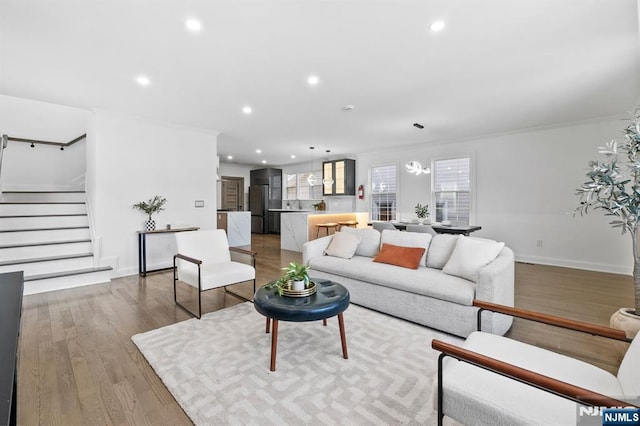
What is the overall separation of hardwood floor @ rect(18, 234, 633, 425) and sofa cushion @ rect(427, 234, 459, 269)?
927mm

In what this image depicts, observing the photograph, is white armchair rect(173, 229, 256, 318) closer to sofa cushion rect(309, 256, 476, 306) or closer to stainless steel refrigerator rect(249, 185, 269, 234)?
sofa cushion rect(309, 256, 476, 306)

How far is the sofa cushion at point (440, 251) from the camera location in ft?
10.6

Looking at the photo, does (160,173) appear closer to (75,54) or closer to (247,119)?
(247,119)

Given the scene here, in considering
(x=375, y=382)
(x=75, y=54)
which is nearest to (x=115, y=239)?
(x=75, y=54)

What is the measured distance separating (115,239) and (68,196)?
2339 millimetres

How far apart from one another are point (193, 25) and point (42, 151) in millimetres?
6397

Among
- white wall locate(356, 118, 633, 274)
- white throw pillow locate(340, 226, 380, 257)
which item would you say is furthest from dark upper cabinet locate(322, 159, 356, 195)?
white throw pillow locate(340, 226, 380, 257)

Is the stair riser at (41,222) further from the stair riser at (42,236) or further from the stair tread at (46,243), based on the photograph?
the stair tread at (46,243)

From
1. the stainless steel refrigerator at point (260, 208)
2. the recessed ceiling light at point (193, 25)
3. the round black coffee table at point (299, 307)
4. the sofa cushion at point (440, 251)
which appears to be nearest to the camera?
the round black coffee table at point (299, 307)

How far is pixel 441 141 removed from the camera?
683 centimetres

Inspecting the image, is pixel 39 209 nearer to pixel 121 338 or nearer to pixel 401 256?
pixel 121 338

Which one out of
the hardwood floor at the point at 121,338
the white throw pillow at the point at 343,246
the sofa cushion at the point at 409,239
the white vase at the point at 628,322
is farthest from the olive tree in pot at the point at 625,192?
the white throw pillow at the point at 343,246

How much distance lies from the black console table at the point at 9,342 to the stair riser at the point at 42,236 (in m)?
3.47

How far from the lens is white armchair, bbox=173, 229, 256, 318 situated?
310cm
